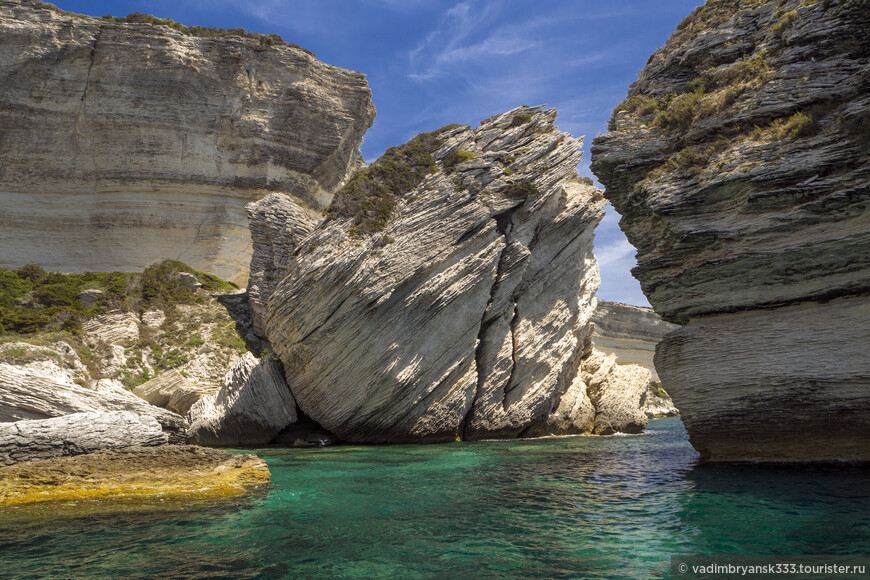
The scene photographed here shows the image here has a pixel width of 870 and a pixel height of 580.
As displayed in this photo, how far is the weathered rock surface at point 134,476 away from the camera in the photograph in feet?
39.6

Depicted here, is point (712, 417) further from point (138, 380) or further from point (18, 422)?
point (138, 380)

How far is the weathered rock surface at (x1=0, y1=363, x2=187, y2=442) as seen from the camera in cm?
1446

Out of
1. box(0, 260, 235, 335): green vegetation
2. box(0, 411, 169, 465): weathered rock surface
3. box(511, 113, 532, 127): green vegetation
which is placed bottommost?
box(0, 411, 169, 465): weathered rock surface

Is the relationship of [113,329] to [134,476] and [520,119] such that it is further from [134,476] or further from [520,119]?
[520,119]

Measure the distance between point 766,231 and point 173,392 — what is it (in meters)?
25.7

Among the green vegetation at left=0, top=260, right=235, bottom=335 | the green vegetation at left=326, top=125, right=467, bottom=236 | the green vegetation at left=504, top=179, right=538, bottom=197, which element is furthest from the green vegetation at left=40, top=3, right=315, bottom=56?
the green vegetation at left=504, top=179, right=538, bottom=197

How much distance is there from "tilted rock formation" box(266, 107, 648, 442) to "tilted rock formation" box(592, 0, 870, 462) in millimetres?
10738

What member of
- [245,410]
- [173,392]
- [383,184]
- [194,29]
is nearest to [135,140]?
[194,29]

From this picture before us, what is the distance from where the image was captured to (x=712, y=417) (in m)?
14.8

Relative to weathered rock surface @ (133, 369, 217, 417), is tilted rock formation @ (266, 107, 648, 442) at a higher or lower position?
higher

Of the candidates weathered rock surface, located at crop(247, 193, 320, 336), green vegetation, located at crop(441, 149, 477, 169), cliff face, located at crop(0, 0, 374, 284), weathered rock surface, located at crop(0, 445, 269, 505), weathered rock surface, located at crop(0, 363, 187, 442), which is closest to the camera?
weathered rock surface, located at crop(0, 445, 269, 505)

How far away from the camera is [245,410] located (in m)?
→ 24.8

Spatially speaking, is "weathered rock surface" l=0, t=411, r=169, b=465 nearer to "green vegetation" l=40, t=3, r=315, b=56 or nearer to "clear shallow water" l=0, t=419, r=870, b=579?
"clear shallow water" l=0, t=419, r=870, b=579

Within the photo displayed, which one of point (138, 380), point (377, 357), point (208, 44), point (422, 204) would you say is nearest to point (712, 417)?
point (377, 357)
